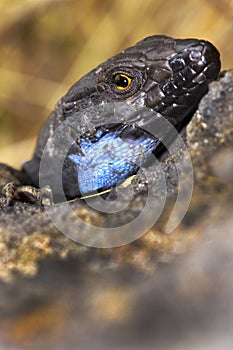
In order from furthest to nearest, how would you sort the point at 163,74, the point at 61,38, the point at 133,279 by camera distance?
the point at 61,38, the point at 163,74, the point at 133,279

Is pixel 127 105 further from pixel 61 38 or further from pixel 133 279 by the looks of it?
pixel 61 38

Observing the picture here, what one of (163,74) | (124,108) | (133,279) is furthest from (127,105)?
(133,279)

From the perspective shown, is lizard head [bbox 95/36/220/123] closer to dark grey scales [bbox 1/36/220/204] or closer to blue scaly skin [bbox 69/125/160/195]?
dark grey scales [bbox 1/36/220/204]

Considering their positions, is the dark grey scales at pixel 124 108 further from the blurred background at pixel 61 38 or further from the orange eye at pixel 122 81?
the blurred background at pixel 61 38

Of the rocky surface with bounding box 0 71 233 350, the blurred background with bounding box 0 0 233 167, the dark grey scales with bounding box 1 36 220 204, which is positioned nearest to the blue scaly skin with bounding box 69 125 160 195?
the dark grey scales with bounding box 1 36 220 204

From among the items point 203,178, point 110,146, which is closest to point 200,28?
point 110,146

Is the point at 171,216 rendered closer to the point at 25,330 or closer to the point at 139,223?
the point at 139,223

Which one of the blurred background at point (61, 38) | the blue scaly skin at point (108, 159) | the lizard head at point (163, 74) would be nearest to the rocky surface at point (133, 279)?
the lizard head at point (163, 74)
